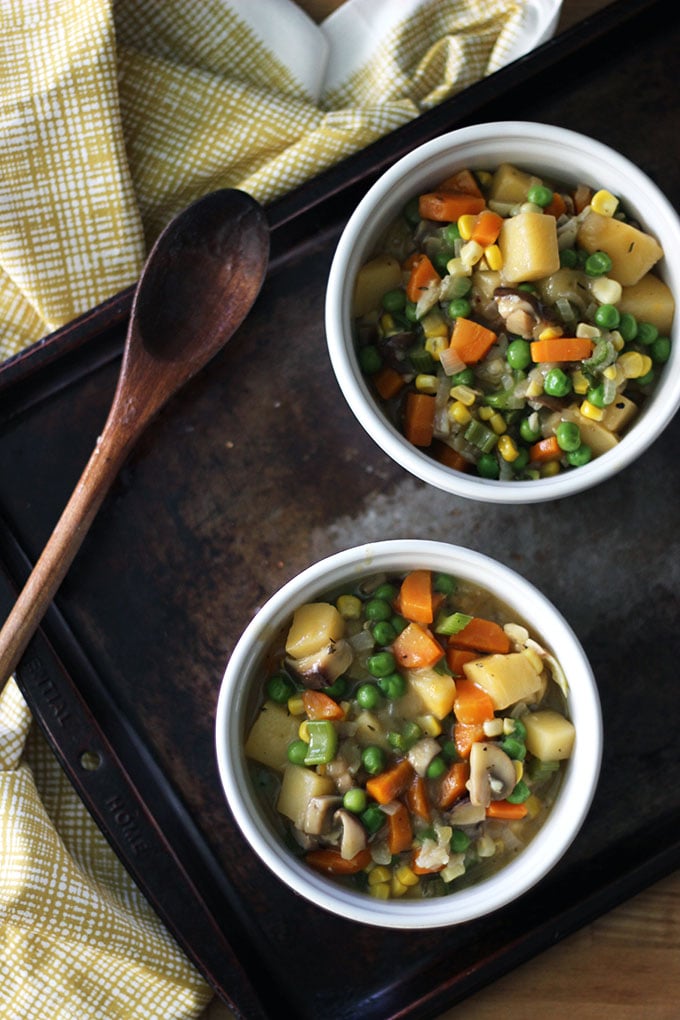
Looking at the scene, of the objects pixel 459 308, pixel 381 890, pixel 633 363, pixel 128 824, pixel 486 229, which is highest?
pixel 486 229

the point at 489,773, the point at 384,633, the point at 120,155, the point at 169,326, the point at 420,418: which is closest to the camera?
the point at 489,773

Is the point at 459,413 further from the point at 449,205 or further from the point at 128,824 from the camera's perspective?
the point at 128,824

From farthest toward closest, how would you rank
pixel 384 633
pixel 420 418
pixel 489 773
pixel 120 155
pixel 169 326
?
pixel 120 155 → pixel 169 326 → pixel 420 418 → pixel 384 633 → pixel 489 773

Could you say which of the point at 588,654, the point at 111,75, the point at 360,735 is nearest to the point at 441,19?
the point at 111,75

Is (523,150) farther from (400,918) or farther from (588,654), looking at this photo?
(400,918)

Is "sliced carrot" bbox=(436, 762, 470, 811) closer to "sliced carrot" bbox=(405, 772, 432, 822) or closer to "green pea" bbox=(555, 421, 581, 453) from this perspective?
"sliced carrot" bbox=(405, 772, 432, 822)

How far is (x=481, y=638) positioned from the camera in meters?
2.37

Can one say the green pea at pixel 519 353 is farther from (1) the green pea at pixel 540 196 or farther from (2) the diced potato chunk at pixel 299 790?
(2) the diced potato chunk at pixel 299 790

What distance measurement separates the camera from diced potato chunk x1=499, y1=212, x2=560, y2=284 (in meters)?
2.35

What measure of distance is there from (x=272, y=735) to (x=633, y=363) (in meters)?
1.21

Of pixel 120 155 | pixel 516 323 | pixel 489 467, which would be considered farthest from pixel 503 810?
pixel 120 155

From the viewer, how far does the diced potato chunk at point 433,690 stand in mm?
2326

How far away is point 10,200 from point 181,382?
698 millimetres

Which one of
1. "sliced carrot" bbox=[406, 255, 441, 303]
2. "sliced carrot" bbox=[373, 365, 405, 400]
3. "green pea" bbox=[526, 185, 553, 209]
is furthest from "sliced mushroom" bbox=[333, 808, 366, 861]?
"green pea" bbox=[526, 185, 553, 209]
